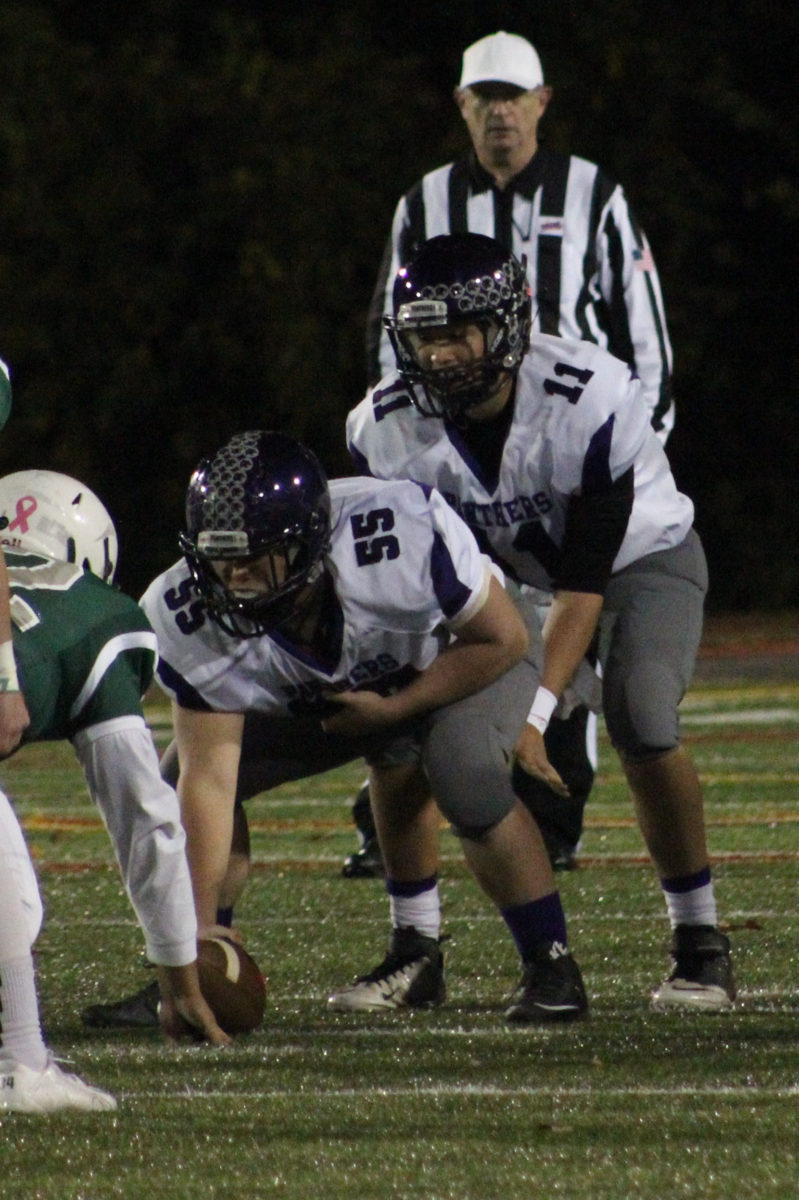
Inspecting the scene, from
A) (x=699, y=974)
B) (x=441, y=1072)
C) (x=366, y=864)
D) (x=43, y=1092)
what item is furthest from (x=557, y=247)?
(x=43, y=1092)

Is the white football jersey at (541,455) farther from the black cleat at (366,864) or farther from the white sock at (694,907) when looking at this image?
the black cleat at (366,864)

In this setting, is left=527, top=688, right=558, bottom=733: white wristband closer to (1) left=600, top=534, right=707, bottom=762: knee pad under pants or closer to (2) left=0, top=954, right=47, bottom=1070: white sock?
(1) left=600, top=534, right=707, bottom=762: knee pad under pants

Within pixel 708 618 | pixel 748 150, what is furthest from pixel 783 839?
pixel 748 150

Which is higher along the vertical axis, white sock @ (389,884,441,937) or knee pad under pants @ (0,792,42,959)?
knee pad under pants @ (0,792,42,959)

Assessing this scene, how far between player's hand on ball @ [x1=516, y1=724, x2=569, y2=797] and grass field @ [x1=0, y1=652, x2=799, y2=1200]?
376 mm

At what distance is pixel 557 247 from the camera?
5.50 meters

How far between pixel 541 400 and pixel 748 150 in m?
12.2

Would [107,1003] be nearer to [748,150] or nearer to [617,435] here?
[617,435]

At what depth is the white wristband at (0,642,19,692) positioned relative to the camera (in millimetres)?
3020

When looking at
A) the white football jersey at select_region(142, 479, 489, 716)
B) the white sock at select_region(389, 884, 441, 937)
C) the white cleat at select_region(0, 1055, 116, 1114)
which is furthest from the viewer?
the white sock at select_region(389, 884, 441, 937)

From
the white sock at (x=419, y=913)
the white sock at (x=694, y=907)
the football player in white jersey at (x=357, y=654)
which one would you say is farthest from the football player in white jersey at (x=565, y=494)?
the white sock at (x=419, y=913)

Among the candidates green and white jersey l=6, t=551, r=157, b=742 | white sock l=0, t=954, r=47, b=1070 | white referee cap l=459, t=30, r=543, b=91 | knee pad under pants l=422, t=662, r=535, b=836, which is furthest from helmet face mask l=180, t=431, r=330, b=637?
white referee cap l=459, t=30, r=543, b=91

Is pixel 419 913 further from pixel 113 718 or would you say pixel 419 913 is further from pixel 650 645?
pixel 113 718

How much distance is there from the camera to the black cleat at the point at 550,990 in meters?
3.66
